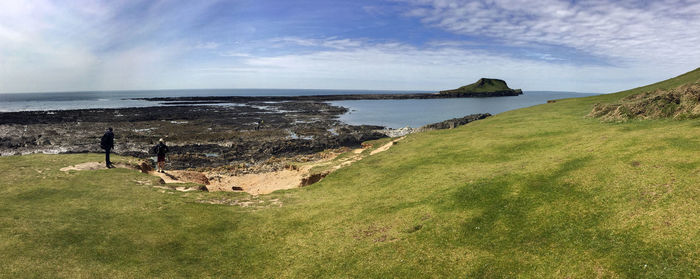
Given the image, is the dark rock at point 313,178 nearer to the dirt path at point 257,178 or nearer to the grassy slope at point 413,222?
the dirt path at point 257,178

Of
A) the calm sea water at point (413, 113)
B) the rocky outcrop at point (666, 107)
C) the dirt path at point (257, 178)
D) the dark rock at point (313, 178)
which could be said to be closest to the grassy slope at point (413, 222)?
the rocky outcrop at point (666, 107)

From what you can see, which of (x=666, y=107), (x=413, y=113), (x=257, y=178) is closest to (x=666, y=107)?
(x=666, y=107)

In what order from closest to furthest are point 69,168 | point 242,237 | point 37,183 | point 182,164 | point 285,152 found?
point 242,237 → point 37,183 → point 69,168 → point 182,164 → point 285,152

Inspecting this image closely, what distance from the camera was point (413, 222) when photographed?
12.4 metres

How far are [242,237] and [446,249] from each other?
23.8ft

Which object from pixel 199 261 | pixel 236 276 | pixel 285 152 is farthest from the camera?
pixel 285 152

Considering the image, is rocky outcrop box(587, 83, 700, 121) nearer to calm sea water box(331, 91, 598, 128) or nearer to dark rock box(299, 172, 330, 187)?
dark rock box(299, 172, 330, 187)

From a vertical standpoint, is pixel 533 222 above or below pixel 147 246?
above

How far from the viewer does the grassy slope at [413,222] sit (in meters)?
9.04

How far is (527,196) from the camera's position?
40.9 ft

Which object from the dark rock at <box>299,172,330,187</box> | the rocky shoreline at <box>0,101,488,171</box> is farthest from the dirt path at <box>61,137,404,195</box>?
the rocky shoreline at <box>0,101,488,171</box>

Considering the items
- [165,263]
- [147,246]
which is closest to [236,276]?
[165,263]

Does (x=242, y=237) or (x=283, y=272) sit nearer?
(x=283, y=272)

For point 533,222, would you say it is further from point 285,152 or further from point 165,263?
point 285,152
